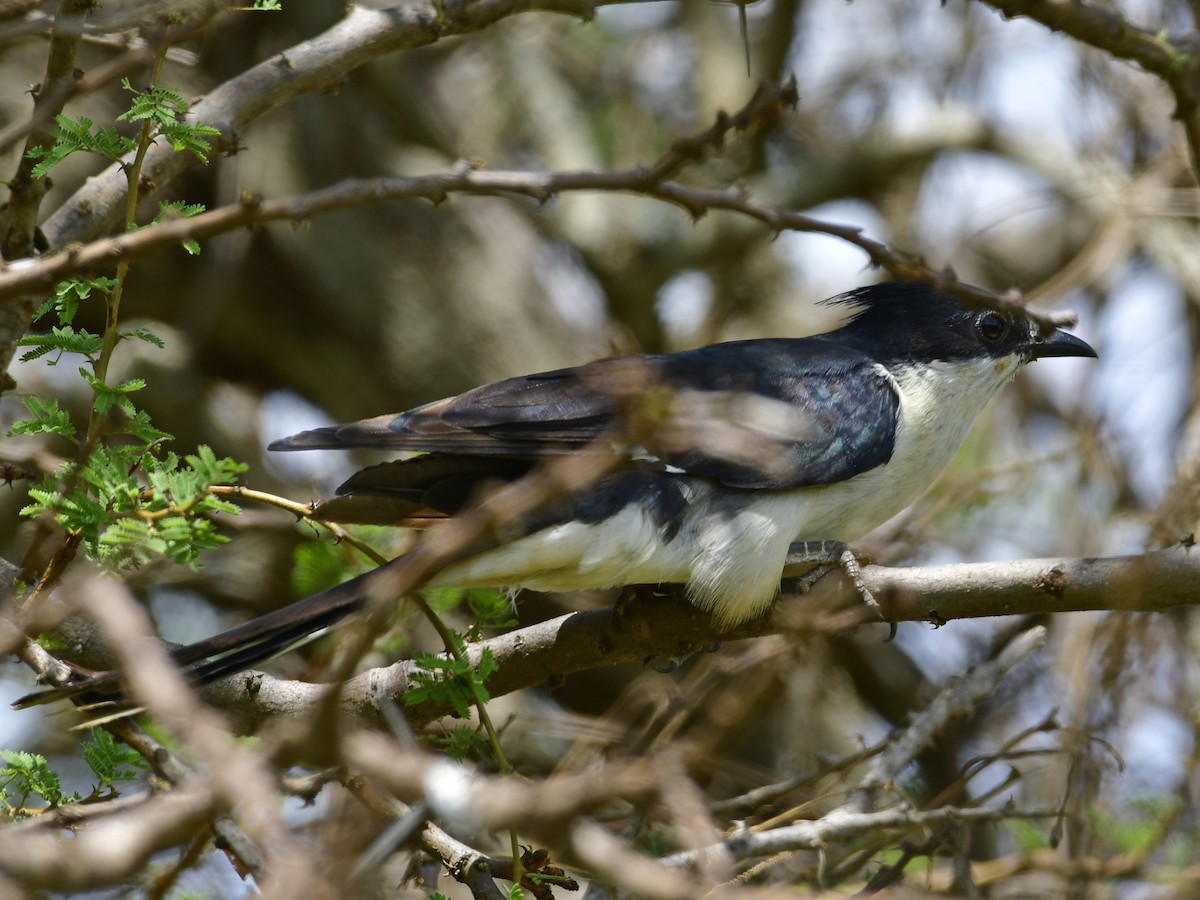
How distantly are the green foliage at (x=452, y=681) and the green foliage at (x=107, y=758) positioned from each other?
604 mm

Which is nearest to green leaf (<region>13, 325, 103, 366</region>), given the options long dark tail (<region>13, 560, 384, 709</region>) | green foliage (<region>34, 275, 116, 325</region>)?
green foliage (<region>34, 275, 116, 325</region>)

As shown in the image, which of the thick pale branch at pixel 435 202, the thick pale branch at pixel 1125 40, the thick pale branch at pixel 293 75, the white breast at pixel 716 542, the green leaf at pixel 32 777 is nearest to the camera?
the thick pale branch at pixel 435 202

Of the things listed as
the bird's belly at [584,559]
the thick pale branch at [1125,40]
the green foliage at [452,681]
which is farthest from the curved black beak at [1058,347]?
the green foliage at [452,681]

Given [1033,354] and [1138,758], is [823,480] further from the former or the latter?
[1138,758]

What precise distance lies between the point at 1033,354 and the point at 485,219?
10.6ft

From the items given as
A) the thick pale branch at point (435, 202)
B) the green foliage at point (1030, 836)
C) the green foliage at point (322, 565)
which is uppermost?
the thick pale branch at point (435, 202)

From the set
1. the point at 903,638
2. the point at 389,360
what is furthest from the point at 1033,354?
the point at 389,360

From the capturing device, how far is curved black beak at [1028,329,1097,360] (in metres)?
4.67

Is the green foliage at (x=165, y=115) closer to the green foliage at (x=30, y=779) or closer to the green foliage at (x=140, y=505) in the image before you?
the green foliage at (x=140, y=505)

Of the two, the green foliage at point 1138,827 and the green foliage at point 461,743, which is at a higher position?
the green foliage at point 461,743

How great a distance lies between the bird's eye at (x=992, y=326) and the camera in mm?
4590

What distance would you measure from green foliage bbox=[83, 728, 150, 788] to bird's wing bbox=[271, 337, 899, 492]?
0.73 metres

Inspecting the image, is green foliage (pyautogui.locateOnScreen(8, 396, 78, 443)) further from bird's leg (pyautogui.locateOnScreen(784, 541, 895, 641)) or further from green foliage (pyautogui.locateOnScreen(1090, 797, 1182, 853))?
green foliage (pyautogui.locateOnScreen(1090, 797, 1182, 853))

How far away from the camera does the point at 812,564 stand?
3770 millimetres
